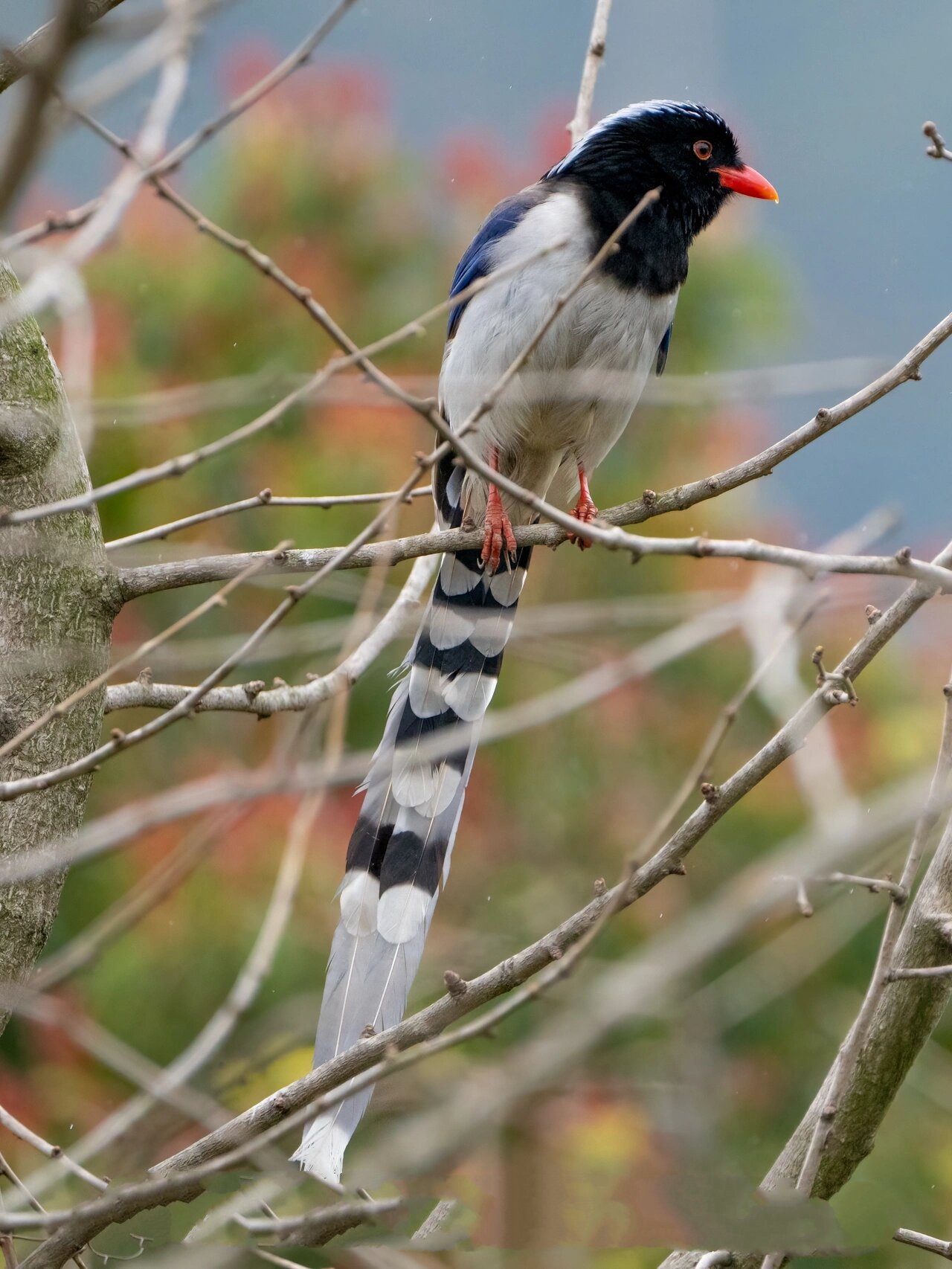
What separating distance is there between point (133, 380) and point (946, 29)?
916 cm

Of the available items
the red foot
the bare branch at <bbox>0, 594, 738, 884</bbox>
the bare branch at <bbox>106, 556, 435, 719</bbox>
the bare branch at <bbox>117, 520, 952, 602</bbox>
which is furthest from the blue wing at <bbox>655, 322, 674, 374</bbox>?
the bare branch at <bbox>0, 594, 738, 884</bbox>

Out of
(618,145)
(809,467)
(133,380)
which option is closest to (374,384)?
(618,145)

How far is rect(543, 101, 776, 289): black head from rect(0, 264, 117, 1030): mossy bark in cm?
151

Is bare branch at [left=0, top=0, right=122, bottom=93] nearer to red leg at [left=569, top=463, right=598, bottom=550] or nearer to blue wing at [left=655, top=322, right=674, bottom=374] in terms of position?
red leg at [left=569, top=463, right=598, bottom=550]

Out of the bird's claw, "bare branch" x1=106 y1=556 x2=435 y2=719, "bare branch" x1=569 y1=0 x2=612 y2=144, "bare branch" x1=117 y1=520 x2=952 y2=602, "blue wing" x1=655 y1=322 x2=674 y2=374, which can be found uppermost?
"bare branch" x1=569 y1=0 x2=612 y2=144

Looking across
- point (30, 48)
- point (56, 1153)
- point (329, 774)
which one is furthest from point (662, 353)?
point (56, 1153)

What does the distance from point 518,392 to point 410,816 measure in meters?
0.99

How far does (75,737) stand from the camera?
2.02m

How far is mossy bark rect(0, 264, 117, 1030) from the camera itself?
1.94 meters

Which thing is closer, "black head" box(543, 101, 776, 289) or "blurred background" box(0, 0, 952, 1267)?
"black head" box(543, 101, 776, 289)

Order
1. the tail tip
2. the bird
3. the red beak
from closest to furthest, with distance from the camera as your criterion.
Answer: the tail tip < the bird < the red beak

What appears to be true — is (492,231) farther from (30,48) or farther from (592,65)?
(30,48)

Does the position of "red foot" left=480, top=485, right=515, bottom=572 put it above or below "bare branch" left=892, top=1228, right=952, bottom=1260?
above

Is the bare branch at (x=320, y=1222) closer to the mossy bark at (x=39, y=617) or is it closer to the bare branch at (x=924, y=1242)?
the mossy bark at (x=39, y=617)
